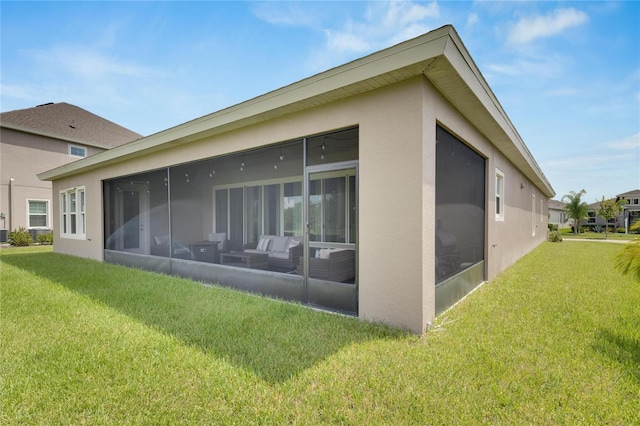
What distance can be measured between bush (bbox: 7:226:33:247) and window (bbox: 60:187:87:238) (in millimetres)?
5164

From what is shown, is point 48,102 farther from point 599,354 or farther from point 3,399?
point 599,354

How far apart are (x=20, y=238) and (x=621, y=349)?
20.2 meters

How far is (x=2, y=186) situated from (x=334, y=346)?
65.3 feet

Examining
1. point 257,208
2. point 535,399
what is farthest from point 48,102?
point 535,399

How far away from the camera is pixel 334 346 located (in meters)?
3.07

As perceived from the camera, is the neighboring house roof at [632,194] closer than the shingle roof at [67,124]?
No

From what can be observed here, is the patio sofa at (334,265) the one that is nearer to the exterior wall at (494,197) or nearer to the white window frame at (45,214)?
the exterior wall at (494,197)

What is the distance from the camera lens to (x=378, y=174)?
3.72 metres

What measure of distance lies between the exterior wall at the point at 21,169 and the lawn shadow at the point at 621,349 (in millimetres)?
20919

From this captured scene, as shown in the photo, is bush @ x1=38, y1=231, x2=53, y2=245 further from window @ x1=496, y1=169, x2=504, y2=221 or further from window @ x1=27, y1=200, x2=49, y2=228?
window @ x1=496, y1=169, x2=504, y2=221

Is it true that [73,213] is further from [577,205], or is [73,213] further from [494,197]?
[577,205]

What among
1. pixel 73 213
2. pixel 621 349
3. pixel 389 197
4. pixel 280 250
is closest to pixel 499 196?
pixel 621 349

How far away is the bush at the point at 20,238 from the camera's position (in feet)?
46.6

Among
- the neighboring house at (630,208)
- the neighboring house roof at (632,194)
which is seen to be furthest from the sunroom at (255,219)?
the neighboring house roof at (632,194)
